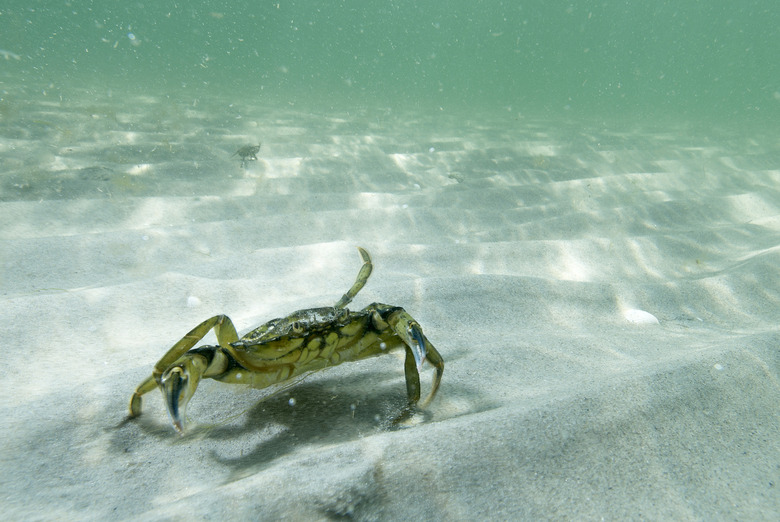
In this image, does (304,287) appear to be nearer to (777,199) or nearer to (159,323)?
(159,323)

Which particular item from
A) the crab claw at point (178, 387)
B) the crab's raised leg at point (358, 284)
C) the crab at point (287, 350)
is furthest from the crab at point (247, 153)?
the crab claw at point (178, 387)

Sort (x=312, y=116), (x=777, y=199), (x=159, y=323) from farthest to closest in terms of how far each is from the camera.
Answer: (x=312, y=116), (x=777, y=199), (x=159, y=323)

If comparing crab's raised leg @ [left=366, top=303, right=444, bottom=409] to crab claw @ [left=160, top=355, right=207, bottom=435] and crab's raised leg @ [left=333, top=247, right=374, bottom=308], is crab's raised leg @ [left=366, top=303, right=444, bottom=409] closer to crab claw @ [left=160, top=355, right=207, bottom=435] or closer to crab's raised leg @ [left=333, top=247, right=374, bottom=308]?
crab's raised leg @ [left=333, top=247, right=374, bottom=308]

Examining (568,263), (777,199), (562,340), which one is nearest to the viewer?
(562,340)

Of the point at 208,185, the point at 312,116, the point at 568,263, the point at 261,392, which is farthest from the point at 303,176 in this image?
the point at 312,116

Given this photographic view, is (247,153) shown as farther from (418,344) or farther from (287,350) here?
(418,344)

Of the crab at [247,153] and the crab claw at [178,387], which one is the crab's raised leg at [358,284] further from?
the crab at [247,153]

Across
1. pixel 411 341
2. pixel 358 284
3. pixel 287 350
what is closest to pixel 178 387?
pixel 287 350
